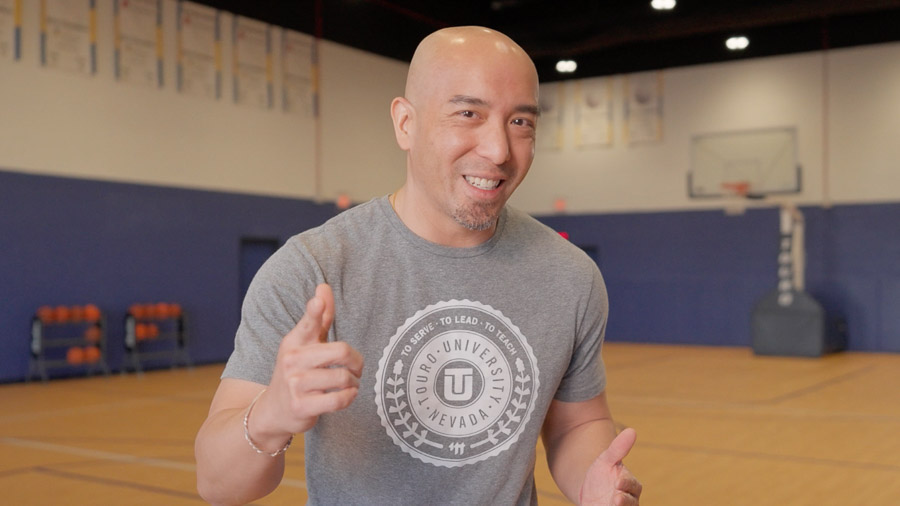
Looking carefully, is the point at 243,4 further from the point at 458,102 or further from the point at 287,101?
the point at 458,102

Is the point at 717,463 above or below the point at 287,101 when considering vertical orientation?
below

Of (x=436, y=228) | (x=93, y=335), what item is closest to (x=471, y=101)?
(x=436, y=228)

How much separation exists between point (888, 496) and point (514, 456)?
3.09 meters

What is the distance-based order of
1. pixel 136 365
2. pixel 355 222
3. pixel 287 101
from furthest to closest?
pixel 287 101 < pixel 136 365 < pixel 355 222

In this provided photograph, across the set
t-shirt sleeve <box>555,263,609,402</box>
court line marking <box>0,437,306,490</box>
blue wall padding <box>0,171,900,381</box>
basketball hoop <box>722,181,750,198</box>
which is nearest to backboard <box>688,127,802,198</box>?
basketball hoop <box>722,181,750,198</box>

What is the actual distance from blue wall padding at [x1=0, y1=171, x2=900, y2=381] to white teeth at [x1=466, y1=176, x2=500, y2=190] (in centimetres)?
787

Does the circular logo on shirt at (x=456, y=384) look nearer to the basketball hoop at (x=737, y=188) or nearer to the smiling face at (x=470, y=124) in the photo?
the smiling face at (x=470, y=124)

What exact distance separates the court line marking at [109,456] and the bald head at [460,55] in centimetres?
304

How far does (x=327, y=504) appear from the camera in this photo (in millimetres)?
1561

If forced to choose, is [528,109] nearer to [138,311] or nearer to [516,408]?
[516,408]

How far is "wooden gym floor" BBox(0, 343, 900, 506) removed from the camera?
4094 mm

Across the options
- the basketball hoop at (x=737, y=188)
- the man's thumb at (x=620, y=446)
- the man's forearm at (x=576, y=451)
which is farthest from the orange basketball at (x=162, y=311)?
the man's thumb at (x=620, y=446)

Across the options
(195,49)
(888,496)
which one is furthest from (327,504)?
(195,49)

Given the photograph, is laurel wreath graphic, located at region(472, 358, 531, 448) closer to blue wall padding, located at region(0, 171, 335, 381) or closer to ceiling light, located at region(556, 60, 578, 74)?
blue wall padding, located at region(0, 171, 335, 381)
